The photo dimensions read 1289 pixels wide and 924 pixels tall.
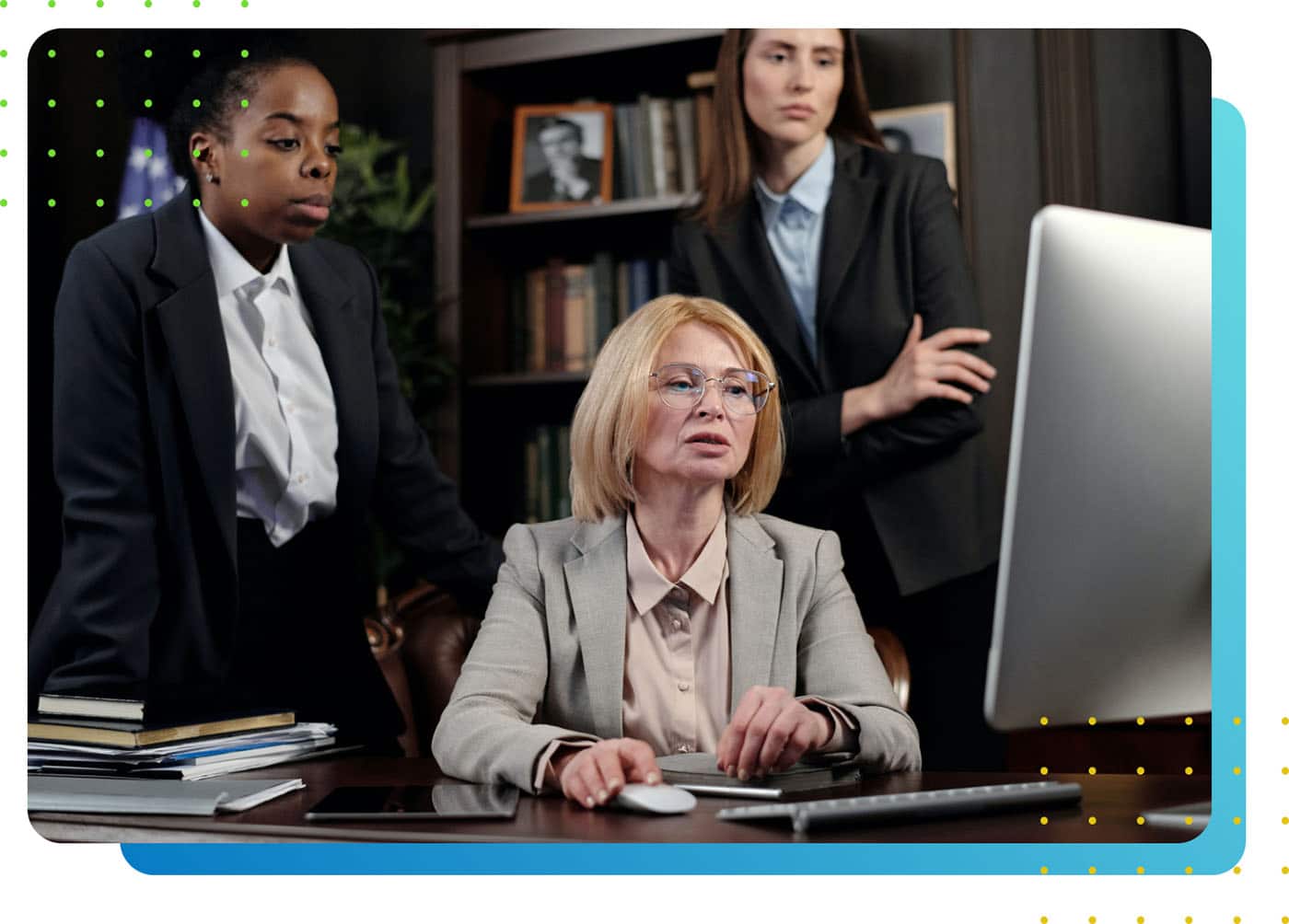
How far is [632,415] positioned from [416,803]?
587 mm

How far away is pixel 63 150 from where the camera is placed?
1.60m

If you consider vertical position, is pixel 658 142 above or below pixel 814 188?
above

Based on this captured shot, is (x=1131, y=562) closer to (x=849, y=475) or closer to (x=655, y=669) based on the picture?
(x=655, y=669)

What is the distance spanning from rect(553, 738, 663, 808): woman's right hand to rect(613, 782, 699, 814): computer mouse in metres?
0.01

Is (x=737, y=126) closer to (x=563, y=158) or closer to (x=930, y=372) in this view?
(x=563, y=158)

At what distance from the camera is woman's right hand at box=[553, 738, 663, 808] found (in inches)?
44.5

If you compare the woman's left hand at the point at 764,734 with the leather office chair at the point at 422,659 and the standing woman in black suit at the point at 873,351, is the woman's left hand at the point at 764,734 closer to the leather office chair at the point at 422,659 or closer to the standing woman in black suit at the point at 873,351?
the standing woman in black suit at the point at 873,351

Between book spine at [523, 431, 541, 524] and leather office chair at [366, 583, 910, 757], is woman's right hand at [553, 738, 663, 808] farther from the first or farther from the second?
book spine at [523, 431, 541, 524]

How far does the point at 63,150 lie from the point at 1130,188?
4.76 ft

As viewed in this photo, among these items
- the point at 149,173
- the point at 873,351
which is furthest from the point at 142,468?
the point at 873,351

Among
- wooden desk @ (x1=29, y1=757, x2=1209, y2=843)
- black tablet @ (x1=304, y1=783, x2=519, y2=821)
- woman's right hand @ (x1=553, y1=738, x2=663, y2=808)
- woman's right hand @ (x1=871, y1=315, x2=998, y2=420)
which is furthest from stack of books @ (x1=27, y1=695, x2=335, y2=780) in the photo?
woman's right hand @ (x1=871, y1=315, x2=998, y2=420)

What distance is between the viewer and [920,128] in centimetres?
180

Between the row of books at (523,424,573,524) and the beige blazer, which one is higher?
the row of books at (523,424,573,524)

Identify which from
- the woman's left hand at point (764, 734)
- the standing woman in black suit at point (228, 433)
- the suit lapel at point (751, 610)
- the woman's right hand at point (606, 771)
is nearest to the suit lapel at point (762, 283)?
the suit lapel at point (751, 610)
